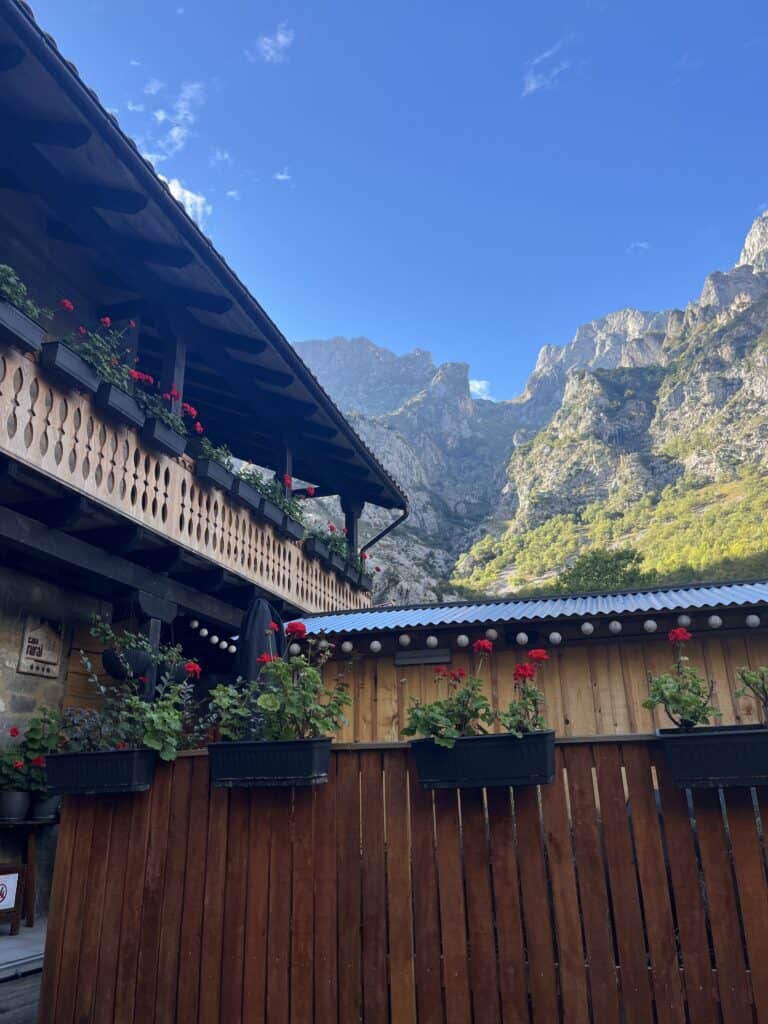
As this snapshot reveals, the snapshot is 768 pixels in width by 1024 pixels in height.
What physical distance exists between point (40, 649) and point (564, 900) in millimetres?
6242

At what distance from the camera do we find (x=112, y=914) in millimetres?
3318

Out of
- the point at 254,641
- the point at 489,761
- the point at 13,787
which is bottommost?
the point at 13,787

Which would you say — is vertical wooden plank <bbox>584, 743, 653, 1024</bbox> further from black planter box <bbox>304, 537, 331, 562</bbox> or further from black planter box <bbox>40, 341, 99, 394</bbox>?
black planter box <bbox>304, 537, 331, 562</bbox>

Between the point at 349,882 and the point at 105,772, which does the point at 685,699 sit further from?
the point at 105,772

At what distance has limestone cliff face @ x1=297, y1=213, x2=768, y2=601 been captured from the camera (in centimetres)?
4619

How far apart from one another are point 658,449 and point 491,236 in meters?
37.6

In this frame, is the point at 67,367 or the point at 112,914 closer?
the point at 112,914

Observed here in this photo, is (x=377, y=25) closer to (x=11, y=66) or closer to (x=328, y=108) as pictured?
(x=328, y=108)

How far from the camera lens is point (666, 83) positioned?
4584 cm

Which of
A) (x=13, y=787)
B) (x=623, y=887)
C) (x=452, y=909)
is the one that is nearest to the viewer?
(x=623, y=887)

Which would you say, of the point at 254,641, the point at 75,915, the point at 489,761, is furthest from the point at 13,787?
the point at 489,761

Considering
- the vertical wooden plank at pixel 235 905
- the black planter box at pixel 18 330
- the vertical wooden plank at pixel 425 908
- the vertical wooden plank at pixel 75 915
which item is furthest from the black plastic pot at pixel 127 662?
the vertical wooden plank at pixel 425 908

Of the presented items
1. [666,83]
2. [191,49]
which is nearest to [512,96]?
[666,83]

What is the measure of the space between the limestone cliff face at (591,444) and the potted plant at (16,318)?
2932 centimetres
